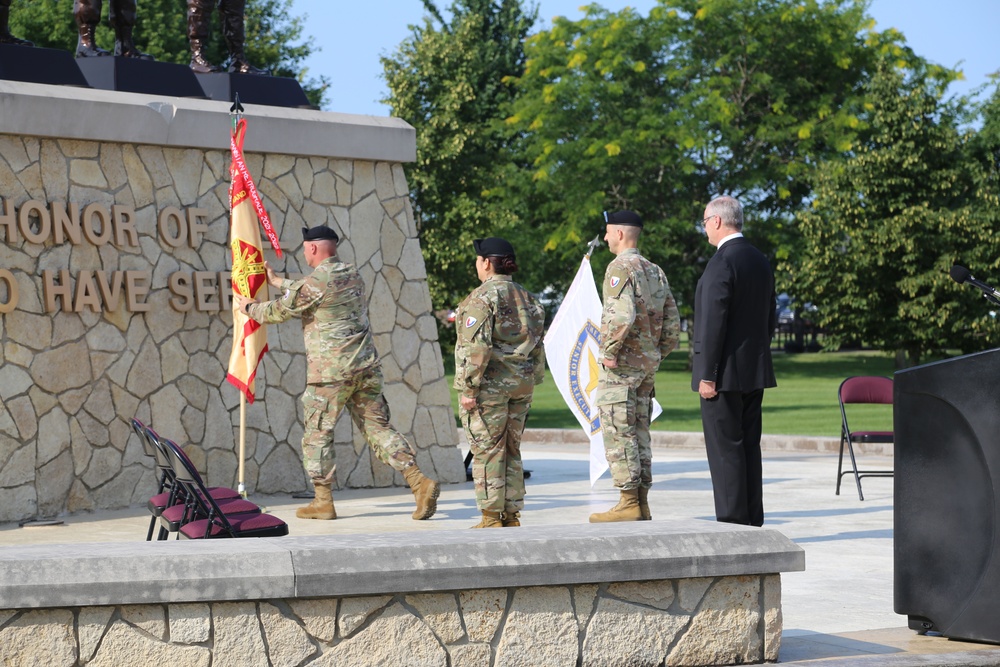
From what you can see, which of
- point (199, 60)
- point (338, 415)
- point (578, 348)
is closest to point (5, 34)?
point (199, 60)

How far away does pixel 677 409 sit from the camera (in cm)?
2578

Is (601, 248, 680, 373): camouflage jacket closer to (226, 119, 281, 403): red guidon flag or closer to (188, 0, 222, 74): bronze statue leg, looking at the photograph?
(226, 119, 281, 403): red guidon flag

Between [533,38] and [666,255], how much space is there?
8926 millimetres

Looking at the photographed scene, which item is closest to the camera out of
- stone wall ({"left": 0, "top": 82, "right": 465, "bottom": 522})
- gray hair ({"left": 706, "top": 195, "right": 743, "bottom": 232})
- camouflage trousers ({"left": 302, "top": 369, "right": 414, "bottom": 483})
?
gray hair ({"left": 706, "top": 195, "right": 743, "bottom": 232})

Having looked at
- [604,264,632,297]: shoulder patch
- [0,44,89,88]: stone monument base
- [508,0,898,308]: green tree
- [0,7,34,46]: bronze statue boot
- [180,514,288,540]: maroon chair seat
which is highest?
[508,0,898,308]: green tree

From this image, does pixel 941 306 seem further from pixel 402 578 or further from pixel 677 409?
pixel 402 578

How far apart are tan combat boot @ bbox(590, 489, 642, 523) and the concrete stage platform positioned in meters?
0.63

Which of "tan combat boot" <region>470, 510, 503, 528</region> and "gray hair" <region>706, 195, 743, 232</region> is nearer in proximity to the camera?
"gray hair" <region>706, 195, 743, 232</region>

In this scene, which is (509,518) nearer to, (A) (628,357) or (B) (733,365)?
(A) (628,357)

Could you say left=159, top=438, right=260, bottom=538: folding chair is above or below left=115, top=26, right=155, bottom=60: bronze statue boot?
below

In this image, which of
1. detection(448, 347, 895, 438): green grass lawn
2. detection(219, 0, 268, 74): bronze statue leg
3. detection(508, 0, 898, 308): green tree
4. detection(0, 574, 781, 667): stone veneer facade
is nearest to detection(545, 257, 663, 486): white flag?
detection(219, 0, 268, 74): bronze statue leg

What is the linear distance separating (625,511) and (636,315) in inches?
50.3

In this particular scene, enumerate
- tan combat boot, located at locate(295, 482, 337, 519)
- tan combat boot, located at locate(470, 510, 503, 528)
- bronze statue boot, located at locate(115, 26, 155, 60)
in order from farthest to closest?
bronze statue boot, located at locate(115, 26, 155, 60), tan combat boot, located at locate(295, 482, 337, 519), tan combat boot, located at locate(470, 510, 503, 528)

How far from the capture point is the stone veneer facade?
4.63 meters
